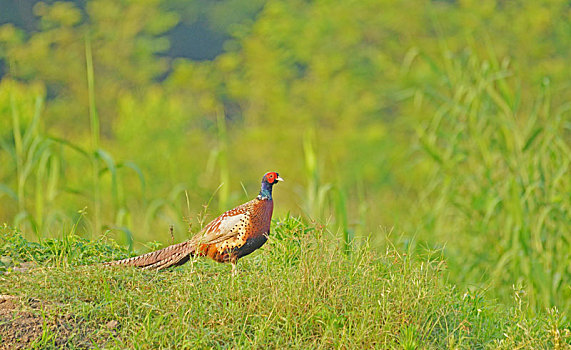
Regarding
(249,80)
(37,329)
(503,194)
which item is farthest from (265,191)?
(249,80)

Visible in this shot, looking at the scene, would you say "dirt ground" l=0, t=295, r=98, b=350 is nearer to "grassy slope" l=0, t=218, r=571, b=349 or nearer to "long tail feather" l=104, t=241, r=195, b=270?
"grassy slope" l=0, t=218, r=571, b=349

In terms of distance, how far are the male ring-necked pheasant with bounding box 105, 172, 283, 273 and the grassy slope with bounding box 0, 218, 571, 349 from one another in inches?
3.2

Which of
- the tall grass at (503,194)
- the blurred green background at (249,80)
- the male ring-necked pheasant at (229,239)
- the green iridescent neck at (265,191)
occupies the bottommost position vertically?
the blurred green background at (249,80)

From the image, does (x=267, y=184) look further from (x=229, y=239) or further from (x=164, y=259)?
(x=164, y=259)

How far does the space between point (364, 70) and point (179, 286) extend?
674 inches

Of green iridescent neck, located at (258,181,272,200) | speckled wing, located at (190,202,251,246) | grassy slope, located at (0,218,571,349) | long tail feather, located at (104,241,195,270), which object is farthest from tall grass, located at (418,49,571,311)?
long tail feather, located at (104,241,195,270)

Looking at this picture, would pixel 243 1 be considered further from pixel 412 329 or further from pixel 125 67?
pixel 412 329

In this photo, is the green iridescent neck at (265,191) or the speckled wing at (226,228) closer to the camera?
the speckled wing at (226,228)

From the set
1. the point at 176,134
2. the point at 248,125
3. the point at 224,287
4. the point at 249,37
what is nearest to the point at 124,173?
the point at 176,134

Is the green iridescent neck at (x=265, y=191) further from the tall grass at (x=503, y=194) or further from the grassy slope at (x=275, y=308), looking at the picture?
the tall grass at (x=503, y=194)

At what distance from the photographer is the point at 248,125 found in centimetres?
2172

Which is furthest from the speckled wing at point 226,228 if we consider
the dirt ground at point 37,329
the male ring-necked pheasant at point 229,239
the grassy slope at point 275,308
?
the dirt ground at point 37,329

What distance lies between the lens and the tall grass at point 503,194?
5070 millimetres

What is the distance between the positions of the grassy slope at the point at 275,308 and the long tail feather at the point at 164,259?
0.20ft
